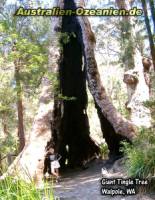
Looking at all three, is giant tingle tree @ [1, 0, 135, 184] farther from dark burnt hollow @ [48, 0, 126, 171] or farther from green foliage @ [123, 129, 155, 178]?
green foliage @ [123, 129, 155, 178]

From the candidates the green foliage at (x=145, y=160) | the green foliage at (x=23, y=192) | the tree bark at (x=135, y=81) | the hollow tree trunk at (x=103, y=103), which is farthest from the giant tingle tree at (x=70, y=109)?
the green foliage at (x=23, y=192)

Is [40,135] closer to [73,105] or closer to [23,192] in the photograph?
[73,105]

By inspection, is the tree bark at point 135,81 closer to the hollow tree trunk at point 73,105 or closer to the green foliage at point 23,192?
the hollow tree trunk at point 73,105

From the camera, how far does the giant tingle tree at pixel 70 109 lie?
10509 mm

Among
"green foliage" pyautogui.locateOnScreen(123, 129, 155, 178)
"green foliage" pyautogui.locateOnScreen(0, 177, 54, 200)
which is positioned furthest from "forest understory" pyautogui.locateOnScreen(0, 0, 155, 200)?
"green foliage" pyautogui.locateOnScreen(0, 177, 54, 200)

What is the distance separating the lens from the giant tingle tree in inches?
414

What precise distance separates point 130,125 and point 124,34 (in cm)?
414

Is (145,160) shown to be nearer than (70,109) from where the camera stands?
Yes

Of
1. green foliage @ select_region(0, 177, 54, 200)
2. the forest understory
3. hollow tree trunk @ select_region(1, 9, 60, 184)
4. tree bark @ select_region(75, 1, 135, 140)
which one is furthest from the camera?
tree bark @ select_region(75, 1, 135, 140)

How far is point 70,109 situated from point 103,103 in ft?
12.6

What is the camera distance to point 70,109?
621 inches

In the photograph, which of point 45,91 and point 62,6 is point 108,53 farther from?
point 45,91

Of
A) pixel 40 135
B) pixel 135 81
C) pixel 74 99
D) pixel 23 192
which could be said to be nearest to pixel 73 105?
pixel 74 99

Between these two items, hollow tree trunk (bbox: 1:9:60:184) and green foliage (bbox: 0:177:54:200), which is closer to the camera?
green foliage (bbox: 0:177:54:200)
